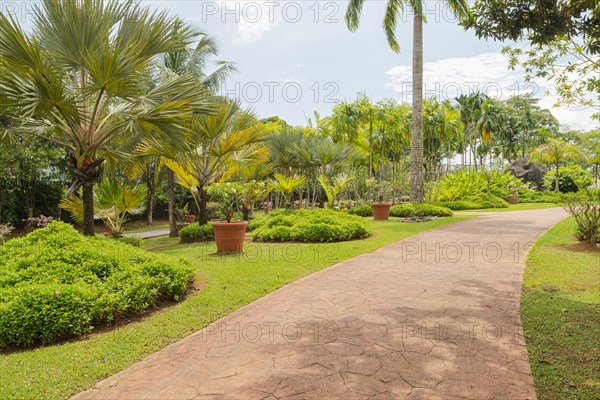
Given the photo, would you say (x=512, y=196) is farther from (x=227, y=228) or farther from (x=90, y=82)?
(x=90, y=82)

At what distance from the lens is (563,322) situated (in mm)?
3977

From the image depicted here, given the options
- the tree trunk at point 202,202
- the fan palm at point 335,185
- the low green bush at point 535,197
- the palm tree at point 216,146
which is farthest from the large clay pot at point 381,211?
the low green bush at point 535,197

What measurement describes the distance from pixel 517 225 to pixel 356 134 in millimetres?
10491

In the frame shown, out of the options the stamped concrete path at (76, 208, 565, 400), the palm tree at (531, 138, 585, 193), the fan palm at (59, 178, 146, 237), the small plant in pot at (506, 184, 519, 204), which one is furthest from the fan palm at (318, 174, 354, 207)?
the palm tree at (531, 138, 585, 193)

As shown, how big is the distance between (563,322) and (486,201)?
2014cm

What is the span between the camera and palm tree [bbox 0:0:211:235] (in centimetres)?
565

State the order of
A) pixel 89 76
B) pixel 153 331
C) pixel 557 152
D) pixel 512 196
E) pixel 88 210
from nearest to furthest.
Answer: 1. pixel 153 331
2. pixel 89 76
3. pixel 88 210
4. pixel 512 196
5. pixel 557 152

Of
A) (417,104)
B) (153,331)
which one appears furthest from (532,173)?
(153,331)

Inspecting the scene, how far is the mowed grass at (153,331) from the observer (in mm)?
2926

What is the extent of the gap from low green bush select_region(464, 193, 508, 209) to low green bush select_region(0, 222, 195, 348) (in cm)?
2050

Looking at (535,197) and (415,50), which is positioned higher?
(415,50)

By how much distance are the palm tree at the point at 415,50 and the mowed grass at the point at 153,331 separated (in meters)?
8.90

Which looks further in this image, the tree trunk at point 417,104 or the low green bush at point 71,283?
the tree trunk at point 417,104

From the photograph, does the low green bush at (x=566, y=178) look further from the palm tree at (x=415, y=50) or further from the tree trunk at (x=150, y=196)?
the tree trunk at (x=150, y=196)
